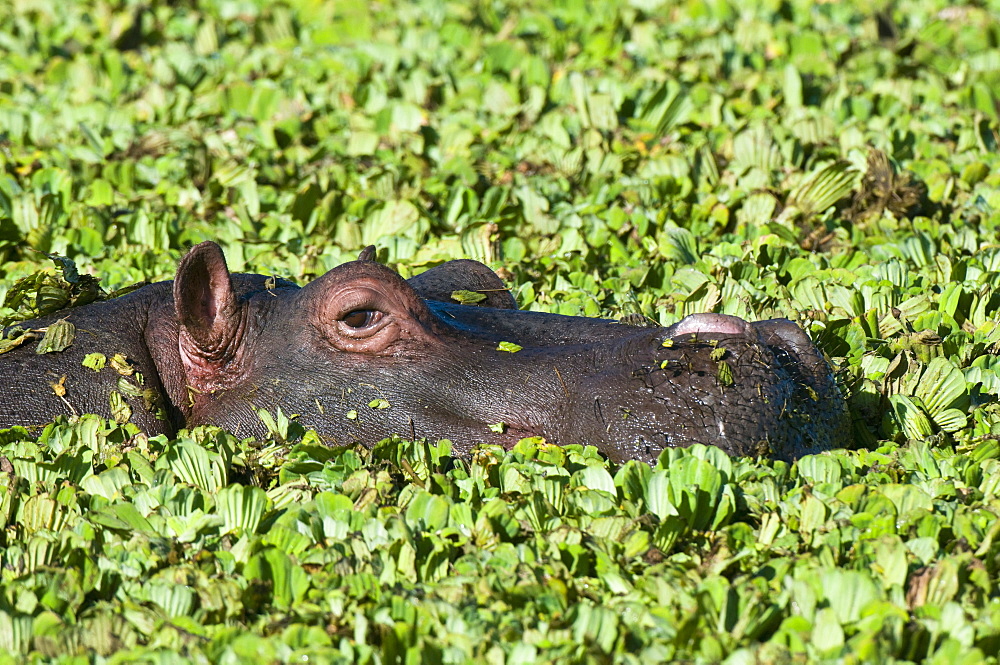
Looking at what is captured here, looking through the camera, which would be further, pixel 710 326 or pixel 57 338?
pixel 57 338

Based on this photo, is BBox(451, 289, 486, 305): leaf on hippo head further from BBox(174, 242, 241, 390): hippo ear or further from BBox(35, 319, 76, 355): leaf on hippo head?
BBox(35, 319, 76, 355): leaf on hippo head

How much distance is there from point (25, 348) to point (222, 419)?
56cm

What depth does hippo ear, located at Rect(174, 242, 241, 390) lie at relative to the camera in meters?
3.60

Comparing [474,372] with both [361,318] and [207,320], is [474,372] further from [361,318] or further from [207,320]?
[207,320]

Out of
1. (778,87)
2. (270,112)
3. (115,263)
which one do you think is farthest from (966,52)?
(115,263)

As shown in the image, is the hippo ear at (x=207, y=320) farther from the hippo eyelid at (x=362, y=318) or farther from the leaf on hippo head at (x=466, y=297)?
the leaf on hippo head at (x=466, y=297)

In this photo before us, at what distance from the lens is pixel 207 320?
366 cm

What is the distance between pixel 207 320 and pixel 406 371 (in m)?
0.57

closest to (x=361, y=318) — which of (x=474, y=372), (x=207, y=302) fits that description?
(x=474, y=372)

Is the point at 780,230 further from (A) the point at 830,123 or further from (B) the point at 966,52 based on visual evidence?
(B) the point at 966,52

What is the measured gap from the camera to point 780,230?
5.68 meters

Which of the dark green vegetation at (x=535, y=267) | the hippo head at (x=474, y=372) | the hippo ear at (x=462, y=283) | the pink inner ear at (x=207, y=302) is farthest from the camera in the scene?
the hippo ear at (x=462, y=283)

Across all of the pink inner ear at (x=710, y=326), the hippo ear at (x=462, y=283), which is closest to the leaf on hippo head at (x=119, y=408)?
the hippo ear at (x=462, y=283)

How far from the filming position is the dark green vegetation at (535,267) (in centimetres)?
283
